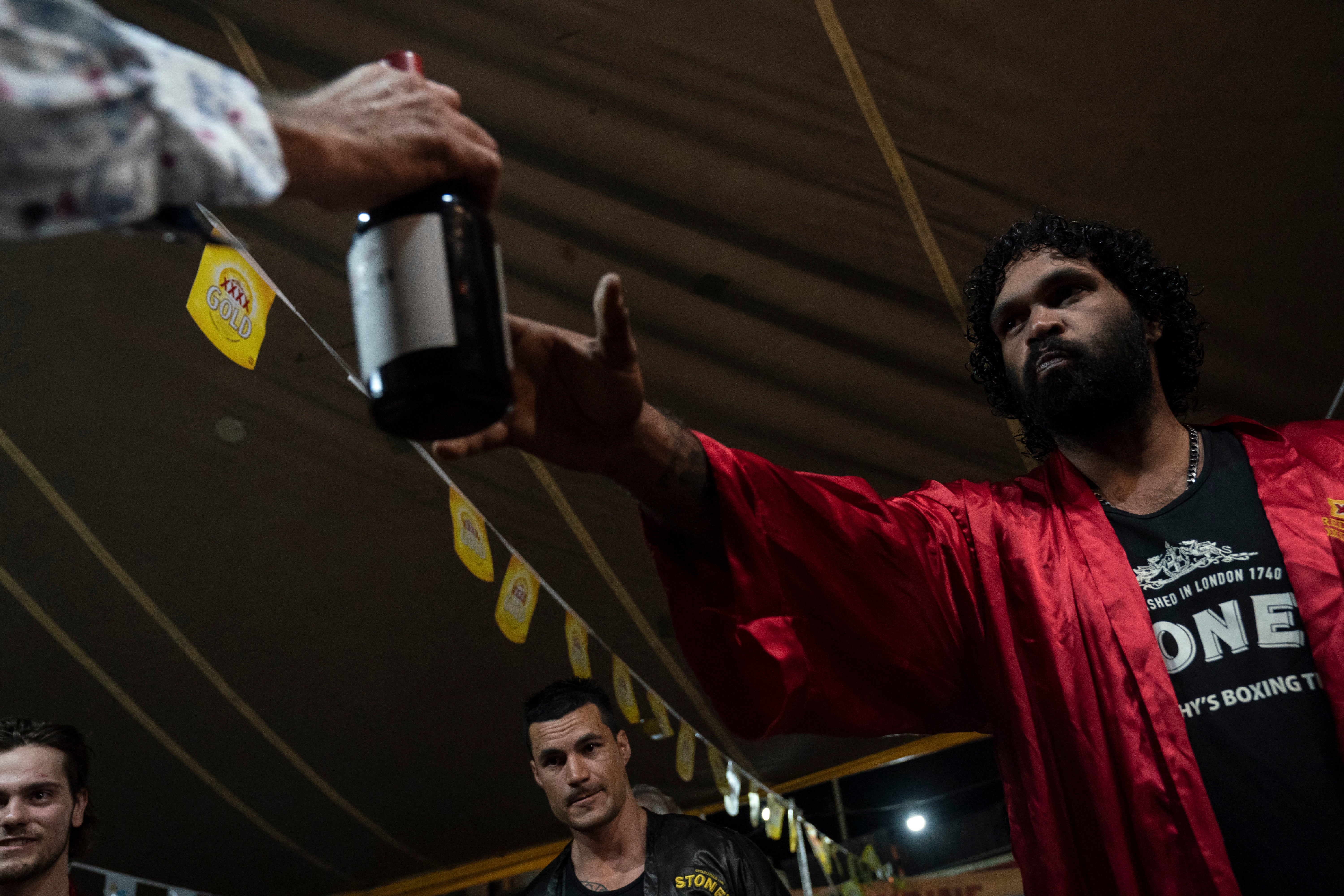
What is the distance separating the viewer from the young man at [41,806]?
2.17 meters

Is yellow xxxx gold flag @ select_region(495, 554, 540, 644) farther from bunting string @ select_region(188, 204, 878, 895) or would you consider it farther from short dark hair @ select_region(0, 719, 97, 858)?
short dark hair @ select_region(0, 719, 97, 858)

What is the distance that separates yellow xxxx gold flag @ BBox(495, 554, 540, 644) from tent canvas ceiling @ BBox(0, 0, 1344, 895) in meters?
0.48

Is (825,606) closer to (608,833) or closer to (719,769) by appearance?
(608,833)

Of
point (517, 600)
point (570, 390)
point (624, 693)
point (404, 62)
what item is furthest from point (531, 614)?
point (404, 62)

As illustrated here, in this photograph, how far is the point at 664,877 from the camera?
255cm

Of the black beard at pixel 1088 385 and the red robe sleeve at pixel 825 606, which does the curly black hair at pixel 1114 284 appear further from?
the red robe sleeve at pixel 825 606

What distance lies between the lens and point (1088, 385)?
150 centimetres

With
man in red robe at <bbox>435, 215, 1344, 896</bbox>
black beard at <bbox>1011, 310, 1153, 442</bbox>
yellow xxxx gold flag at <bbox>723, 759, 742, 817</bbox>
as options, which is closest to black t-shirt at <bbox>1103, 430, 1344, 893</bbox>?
man in red robe at <bbox>435, 215, 1344, 896</bbox>

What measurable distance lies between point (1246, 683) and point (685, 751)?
4.88m

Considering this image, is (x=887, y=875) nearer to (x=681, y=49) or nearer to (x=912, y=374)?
(x=912, y=374)

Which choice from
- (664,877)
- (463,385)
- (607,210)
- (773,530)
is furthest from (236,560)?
(463,385)

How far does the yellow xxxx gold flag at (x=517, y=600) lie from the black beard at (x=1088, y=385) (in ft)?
7.95

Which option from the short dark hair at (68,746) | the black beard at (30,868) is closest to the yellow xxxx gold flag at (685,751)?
the short dark hair at (68,746)

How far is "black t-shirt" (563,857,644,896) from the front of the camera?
255 centimetres
